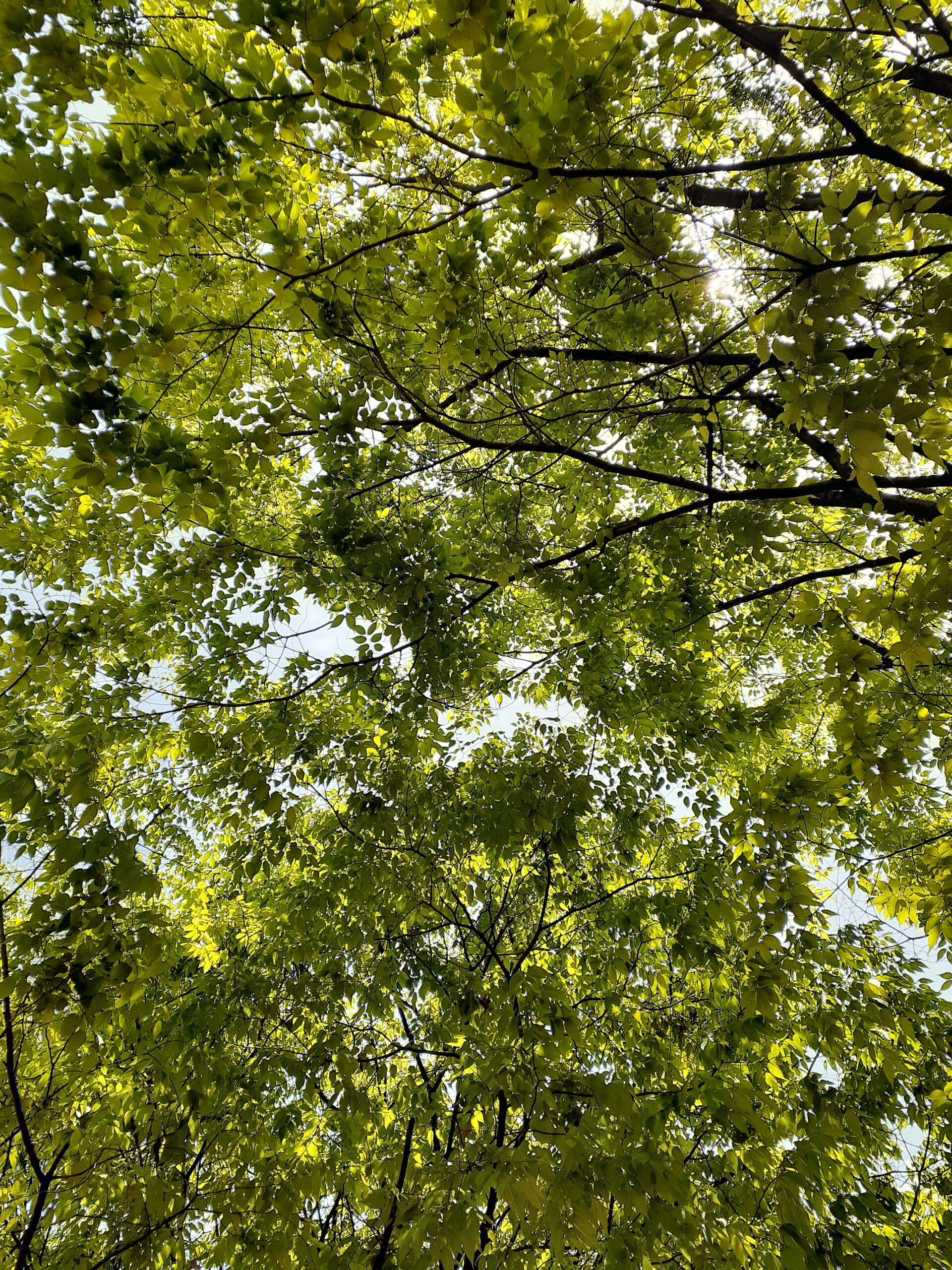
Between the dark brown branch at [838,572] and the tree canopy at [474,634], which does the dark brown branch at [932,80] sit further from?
the dark brown branch at [838,572]

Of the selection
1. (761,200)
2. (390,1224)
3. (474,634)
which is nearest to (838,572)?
(761,200)

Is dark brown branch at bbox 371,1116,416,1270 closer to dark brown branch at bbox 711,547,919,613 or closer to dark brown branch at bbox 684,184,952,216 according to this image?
dark brown branch at bbox 711,547,919,613

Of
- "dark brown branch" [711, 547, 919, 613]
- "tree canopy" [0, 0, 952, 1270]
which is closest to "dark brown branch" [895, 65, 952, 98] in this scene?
"tree canopy" [0, 0, 952, 1270]

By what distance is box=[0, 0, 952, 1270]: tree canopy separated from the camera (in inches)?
76.2

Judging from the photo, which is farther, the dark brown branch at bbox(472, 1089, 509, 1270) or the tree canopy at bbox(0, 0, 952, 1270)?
the dark brown branch at bbox(472, 1089, 509, 1270)

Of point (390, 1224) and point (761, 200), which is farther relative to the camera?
point (761, 200)

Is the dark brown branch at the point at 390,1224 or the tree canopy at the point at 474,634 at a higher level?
the tree canopy at the point at 474,634

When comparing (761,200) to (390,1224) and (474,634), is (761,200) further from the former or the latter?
(390,1224)

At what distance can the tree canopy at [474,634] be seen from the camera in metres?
1.94

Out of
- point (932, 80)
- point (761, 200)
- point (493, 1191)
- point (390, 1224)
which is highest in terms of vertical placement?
point (761, 200)

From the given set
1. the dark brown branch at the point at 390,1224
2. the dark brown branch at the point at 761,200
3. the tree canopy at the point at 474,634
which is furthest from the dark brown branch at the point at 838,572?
the dark brown branch at the point at 390,1224

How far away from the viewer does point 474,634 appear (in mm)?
5160

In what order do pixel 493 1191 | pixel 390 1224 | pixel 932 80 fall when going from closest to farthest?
pixel 932 80, pixel 390 1224, pixel 493 1191

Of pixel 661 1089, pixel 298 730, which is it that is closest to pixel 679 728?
pixel 661 1089
